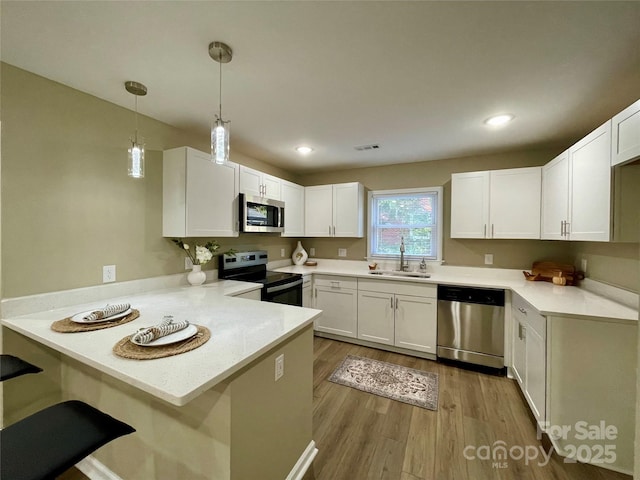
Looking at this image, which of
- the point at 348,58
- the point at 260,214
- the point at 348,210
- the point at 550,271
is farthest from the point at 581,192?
the point at 260,214

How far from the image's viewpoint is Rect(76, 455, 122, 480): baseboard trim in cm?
145

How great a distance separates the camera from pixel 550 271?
8.61ft

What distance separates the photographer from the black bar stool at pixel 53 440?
801 millimetres

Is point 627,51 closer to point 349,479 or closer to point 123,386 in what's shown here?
point 349,479

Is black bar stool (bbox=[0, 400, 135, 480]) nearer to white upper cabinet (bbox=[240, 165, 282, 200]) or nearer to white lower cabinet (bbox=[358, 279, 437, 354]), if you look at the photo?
white upper cabinet (bbox=[240, 165, 282, 200])

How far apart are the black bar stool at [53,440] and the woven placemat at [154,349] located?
26 cm

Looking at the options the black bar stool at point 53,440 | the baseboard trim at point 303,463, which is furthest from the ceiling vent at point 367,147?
the black bar stool at point 53,440

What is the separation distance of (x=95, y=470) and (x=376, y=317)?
2.62 m

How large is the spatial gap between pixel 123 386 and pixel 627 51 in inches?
126

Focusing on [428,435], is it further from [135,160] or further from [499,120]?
[135,160]

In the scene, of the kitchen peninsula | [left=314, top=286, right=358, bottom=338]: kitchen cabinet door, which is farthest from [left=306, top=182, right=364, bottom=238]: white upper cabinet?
the kitchen peninsula

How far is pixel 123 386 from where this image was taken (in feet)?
4.42

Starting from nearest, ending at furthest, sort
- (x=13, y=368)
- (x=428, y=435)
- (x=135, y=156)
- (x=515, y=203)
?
(x=13, y=368) < (x=135, y=156) < (x=428, y=435) < (x=515, y=203)

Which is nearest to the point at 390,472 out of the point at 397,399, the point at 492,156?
the point at 397,399
